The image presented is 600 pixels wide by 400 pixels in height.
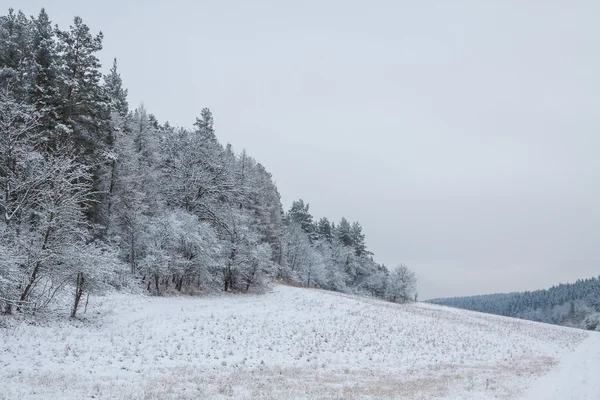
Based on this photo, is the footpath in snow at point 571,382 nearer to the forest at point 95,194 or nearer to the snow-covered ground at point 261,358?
the snow-covered ground at point 261,358

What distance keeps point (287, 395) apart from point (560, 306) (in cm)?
21441

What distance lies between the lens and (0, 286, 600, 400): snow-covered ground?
1178 centimetres

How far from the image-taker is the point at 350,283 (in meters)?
104

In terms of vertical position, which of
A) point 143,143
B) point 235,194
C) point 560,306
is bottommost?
point 560,306

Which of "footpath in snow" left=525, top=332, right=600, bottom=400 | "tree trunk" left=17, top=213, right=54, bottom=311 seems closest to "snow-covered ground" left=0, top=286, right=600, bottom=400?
"footpath in snow" left=525, top=332, right=600, bottom=400

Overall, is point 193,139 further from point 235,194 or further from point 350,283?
point 350,283

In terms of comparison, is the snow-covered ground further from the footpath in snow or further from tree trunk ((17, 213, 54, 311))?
tree trunk ((17, 213, 54, 311))

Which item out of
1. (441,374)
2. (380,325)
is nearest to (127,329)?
(441,374)

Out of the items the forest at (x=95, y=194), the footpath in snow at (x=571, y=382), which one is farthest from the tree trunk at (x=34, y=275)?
the footpath in snow at (x=571, y=382)

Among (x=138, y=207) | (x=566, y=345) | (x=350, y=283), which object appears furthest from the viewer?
(x=350, y=283)

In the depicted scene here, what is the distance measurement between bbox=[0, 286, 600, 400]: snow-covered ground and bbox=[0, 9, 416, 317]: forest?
2.71 metres

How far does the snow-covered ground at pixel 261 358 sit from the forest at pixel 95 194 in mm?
2712

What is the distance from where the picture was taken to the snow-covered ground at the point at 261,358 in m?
11.8

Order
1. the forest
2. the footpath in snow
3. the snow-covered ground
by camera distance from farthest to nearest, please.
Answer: the forest → the footpath in snow → the snow-covered ground
